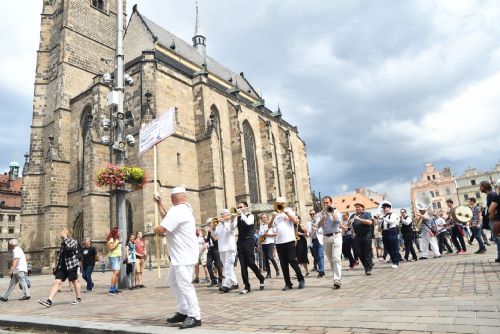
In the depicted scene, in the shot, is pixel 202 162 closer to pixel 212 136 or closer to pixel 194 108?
pixel 212 136

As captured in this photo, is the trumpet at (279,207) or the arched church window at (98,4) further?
the arched church window at (98,4)

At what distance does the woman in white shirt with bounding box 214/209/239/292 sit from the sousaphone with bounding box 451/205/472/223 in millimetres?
8305

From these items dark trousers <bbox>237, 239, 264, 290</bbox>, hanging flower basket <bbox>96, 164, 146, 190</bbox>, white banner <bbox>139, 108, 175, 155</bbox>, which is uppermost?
white banner <bbox>139, 108, 175, 155</bbox>

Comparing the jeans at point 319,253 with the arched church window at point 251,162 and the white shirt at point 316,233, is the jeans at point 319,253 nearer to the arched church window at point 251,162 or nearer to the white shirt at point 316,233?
the white shirt at point 316,233

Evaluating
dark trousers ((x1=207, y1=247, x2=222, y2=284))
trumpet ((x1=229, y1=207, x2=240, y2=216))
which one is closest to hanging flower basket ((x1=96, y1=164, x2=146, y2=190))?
dark trousers ((x1=207, y1=247, x2=222, y2=284))

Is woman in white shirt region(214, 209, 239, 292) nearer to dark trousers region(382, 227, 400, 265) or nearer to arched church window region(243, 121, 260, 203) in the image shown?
dark trousers region(382, 227, 400, 265)

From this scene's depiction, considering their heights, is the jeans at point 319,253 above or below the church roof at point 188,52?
below

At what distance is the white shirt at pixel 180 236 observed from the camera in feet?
Result: 14.5

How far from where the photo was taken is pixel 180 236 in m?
4.53

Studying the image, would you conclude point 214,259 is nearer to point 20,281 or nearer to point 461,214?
point 20,281

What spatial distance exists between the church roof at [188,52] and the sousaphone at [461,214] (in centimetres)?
2682

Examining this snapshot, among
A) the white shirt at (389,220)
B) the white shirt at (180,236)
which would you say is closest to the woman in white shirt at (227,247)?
the white shirt at (180,236)

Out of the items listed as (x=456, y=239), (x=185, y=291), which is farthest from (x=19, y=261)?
(x=456, y=239)

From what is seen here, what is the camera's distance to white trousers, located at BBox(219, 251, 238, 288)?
764 centimetres
